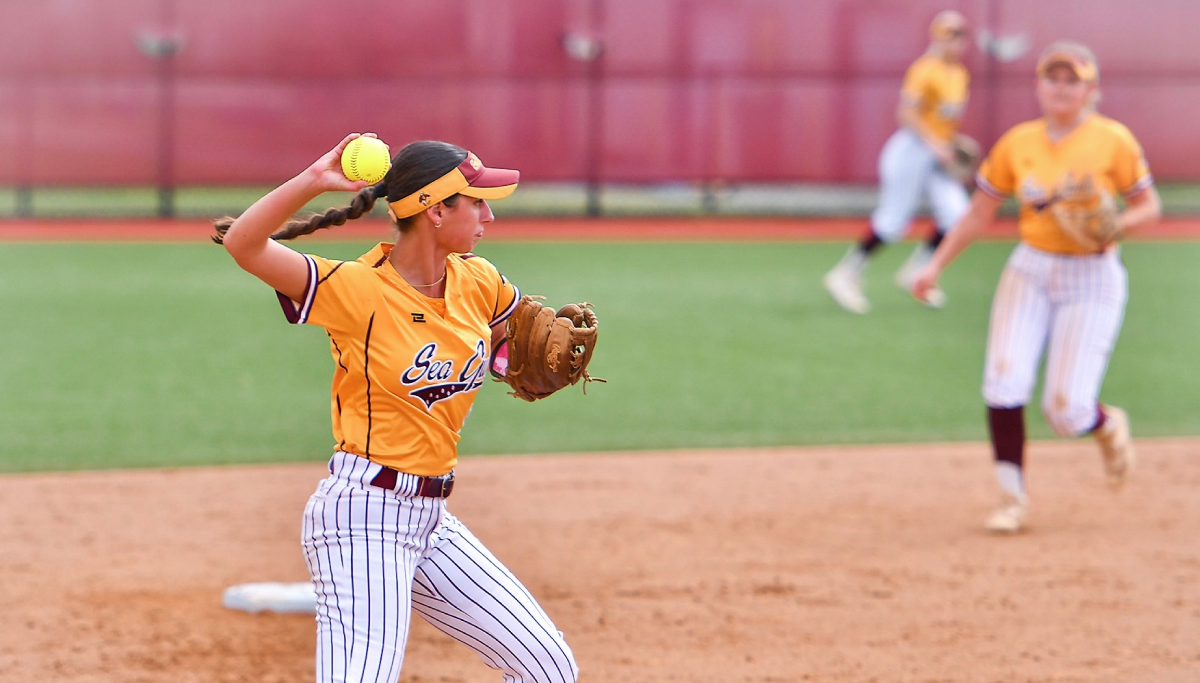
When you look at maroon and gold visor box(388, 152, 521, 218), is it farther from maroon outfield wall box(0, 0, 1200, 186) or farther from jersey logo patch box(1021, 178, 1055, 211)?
maroon outfield wall box(0, 0, 1200, 186)

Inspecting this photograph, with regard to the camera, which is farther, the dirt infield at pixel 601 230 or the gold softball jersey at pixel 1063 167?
the dirt infield at pixel 601 230

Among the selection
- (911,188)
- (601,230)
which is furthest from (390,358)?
(601,230)

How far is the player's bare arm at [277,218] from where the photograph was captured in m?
3.18

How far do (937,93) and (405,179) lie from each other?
10.1 m

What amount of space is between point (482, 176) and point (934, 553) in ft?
11.1

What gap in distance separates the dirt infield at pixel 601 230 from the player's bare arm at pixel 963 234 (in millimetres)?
11868

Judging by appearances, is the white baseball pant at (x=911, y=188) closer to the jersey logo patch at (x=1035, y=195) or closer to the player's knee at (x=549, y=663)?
the jersey logo patch at (x=1035, y=195)

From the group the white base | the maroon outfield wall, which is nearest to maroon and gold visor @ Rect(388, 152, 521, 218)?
the white base

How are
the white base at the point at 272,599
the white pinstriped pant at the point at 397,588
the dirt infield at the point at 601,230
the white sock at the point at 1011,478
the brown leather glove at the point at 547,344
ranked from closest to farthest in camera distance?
1. the white pinstriped pant at the point at 397,588
2. the brown leather glove at the point at 547,344
3. the white base at the point at 272,599
4. the white sock at the point at 1011,478
5. the dirt infield at the point at 601,230

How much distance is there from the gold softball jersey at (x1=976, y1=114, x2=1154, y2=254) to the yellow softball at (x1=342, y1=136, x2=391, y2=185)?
3776 mm

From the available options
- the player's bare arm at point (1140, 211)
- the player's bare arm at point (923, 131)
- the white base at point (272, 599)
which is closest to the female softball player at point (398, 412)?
the white base at point (272, 599)

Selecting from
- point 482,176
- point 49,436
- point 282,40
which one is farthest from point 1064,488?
point 282,40

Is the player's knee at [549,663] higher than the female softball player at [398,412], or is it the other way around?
the female softball player at [398,412]

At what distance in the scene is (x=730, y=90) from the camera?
2005 cm
